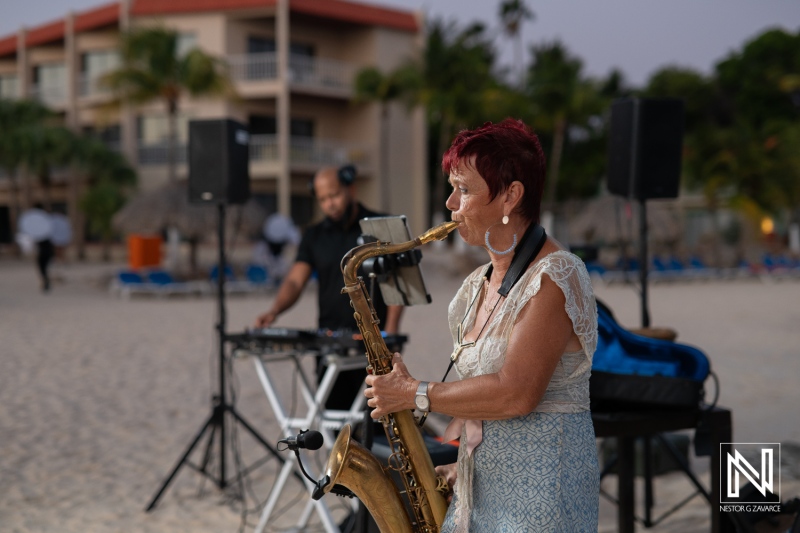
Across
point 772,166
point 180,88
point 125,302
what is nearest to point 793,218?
point 772,166

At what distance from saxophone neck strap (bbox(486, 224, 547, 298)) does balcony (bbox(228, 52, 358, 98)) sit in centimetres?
2759

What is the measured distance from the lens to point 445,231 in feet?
6.80

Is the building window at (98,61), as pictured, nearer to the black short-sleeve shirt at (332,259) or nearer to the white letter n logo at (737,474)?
the black short-sleeve shirt at (332,259)

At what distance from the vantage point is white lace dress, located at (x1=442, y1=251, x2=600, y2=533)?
1.95m

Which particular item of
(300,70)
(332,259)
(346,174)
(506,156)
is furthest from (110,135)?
(506,156)

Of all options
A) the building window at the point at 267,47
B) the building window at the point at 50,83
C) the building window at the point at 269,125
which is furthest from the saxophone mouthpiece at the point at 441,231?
the building window at the point at 50,83

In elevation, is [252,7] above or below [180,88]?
above

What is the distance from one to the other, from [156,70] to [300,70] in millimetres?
8705

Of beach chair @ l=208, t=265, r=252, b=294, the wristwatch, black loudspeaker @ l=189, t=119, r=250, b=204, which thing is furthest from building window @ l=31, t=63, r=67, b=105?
the wristwatch

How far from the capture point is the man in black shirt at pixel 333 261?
435 centimetres

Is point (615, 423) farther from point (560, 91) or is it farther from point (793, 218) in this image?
point (793, 218)

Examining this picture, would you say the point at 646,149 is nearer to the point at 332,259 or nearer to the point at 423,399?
the point at 332,259

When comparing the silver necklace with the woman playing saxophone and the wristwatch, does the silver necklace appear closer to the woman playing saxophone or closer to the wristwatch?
the woman playing saxophone

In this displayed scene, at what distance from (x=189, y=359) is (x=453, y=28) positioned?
24.3 m
